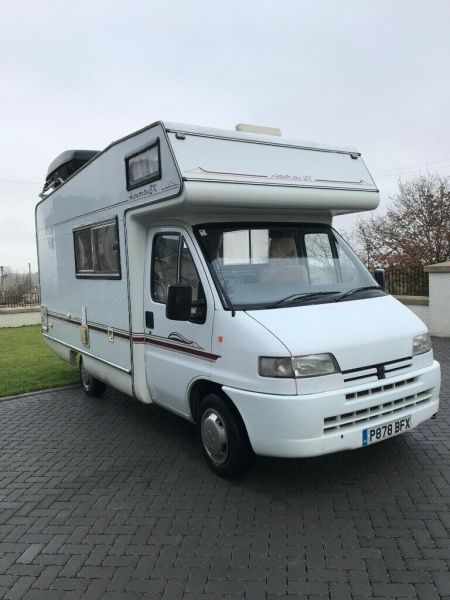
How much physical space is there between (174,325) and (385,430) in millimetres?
2071

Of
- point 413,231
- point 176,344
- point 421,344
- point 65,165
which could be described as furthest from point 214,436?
point 413,231

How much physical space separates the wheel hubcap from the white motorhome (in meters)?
0.02

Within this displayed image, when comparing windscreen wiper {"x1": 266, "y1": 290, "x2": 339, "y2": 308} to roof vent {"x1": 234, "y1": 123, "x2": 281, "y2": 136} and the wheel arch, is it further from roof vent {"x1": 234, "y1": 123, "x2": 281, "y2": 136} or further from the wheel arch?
roof vent {"x1": 234, "y1": 123, "x2": 281, "y2": 136}

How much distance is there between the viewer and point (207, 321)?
4508 mm

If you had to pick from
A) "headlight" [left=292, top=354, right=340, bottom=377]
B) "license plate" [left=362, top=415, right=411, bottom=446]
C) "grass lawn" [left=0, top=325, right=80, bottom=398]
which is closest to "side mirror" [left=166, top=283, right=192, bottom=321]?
"headlight" [left=292, top=354, right=340, bottom=377]

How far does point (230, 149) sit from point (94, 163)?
2.21m

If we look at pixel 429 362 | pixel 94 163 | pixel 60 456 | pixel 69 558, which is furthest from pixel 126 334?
pixel 429 362

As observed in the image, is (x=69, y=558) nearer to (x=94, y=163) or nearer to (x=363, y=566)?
(x=363, y=566)

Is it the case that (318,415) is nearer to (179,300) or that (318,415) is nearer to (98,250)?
(179,300)

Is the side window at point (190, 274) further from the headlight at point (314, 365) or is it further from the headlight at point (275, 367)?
the headlight at point (314, 365)

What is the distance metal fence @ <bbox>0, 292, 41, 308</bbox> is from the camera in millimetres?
20981

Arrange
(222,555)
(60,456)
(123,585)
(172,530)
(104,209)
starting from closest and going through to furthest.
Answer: (123,585)
(222,555)
(172,530)
(60,456)
(104,209)

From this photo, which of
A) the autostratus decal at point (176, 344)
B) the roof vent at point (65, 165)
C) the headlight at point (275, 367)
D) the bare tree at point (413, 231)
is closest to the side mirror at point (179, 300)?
the autostratus decal at point (176, 344)

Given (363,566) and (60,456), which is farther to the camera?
(60,456)
